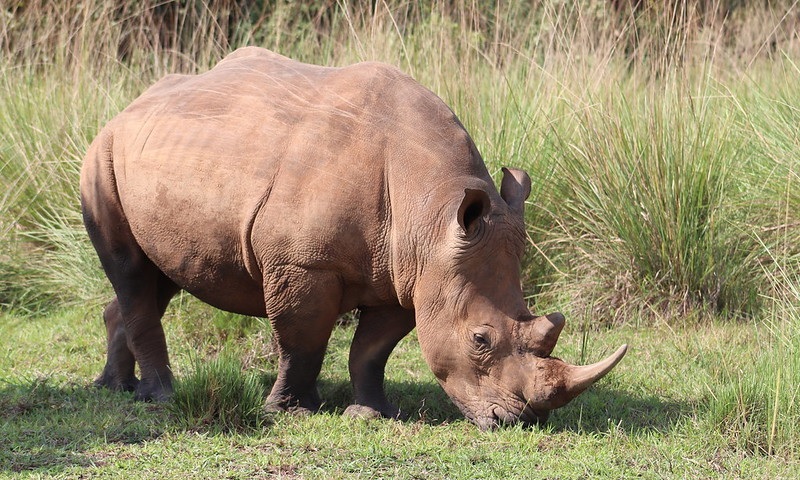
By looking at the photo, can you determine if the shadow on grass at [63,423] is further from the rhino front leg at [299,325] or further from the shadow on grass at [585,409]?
the shadow on grass at [585,409]

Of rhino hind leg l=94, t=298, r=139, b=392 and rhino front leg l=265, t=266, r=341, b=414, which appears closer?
rhino front leg l=265, t=266, r=341, b=414

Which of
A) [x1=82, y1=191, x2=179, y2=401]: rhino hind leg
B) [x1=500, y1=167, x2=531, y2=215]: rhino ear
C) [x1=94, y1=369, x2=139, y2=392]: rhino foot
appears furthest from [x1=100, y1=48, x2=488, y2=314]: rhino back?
[x1=94, y1=369, x2=139, y2=392]: rhino foot

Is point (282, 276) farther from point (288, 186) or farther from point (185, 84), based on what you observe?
point (185, 84)

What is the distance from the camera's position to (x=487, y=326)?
17.4ft

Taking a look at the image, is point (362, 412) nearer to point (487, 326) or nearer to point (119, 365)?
point (487, 326)

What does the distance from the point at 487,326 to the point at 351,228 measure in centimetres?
78

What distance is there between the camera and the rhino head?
5262mm

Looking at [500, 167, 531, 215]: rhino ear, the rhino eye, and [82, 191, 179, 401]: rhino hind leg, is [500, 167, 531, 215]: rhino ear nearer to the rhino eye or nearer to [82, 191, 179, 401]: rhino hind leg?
the rhino eye

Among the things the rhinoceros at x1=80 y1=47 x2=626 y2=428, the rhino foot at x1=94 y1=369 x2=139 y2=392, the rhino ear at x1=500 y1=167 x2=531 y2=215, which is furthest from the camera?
the rhino foot at x1=94 y1=369 x2=139 y2=392

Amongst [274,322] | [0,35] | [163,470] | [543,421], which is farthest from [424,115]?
[0,35]

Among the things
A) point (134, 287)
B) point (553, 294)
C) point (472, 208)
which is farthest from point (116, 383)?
point (553, 294)

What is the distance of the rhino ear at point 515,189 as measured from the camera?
18.3ft

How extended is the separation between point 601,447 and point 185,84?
289 cm

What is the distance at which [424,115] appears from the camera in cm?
553
